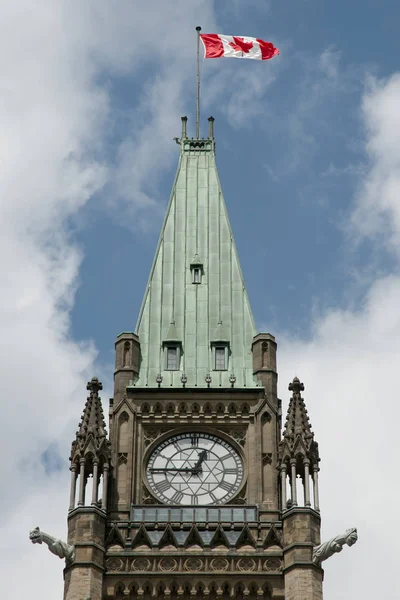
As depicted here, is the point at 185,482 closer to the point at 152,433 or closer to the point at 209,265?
the point at 152,433

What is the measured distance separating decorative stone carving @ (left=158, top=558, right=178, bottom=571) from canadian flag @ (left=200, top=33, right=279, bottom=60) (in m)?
23.3

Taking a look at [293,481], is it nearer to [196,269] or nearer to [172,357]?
[172,357]

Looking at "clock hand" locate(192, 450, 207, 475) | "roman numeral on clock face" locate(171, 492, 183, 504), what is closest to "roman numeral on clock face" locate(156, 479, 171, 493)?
"roman numeral on clock face" locate(171, 492, 183, 504)

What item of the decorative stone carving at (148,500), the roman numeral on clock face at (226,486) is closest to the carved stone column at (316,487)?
the roman numeral on clock face at (226,486)

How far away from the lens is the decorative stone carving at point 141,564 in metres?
65.6

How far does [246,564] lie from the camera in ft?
215

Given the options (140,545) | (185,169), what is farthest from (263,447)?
(185,169)

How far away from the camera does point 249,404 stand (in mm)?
70688

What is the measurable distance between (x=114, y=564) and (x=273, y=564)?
524 centimetres

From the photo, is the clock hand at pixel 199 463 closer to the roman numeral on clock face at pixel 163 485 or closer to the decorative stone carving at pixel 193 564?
the roman numeral on clock face at pixel 163 485

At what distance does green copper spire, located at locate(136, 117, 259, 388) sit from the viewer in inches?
2844

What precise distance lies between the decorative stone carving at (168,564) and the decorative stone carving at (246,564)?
6.80 ft

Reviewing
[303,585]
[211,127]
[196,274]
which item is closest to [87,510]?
[303,585]

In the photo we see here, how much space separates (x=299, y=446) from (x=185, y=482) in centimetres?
→ 417
